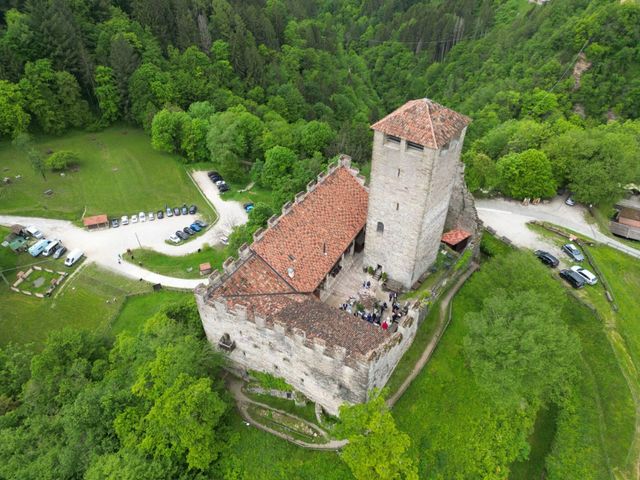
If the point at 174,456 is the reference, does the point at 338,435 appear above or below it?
above

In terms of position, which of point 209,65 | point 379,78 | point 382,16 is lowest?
point 379,78

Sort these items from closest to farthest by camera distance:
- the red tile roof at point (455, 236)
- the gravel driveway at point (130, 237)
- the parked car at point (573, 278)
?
the parked car at point (573, 278) < the red tile roof at point (455, 236) < the gravel driveway at point (130, 237)

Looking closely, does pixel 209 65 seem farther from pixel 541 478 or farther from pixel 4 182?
pixel 541 478

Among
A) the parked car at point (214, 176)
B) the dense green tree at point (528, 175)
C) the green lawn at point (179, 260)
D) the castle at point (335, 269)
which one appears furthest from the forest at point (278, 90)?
the castle at point (335, 269)

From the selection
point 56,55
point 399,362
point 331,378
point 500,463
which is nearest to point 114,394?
point 331,378

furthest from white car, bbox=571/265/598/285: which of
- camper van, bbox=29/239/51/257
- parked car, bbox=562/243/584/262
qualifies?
camper van, bbox=29/239/51/257

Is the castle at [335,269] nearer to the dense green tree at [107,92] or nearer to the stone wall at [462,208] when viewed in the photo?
the stone wall at [462,208]

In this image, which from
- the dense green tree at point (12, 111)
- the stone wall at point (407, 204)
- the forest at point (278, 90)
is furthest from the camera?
the dense green tree at point (12, 111)
